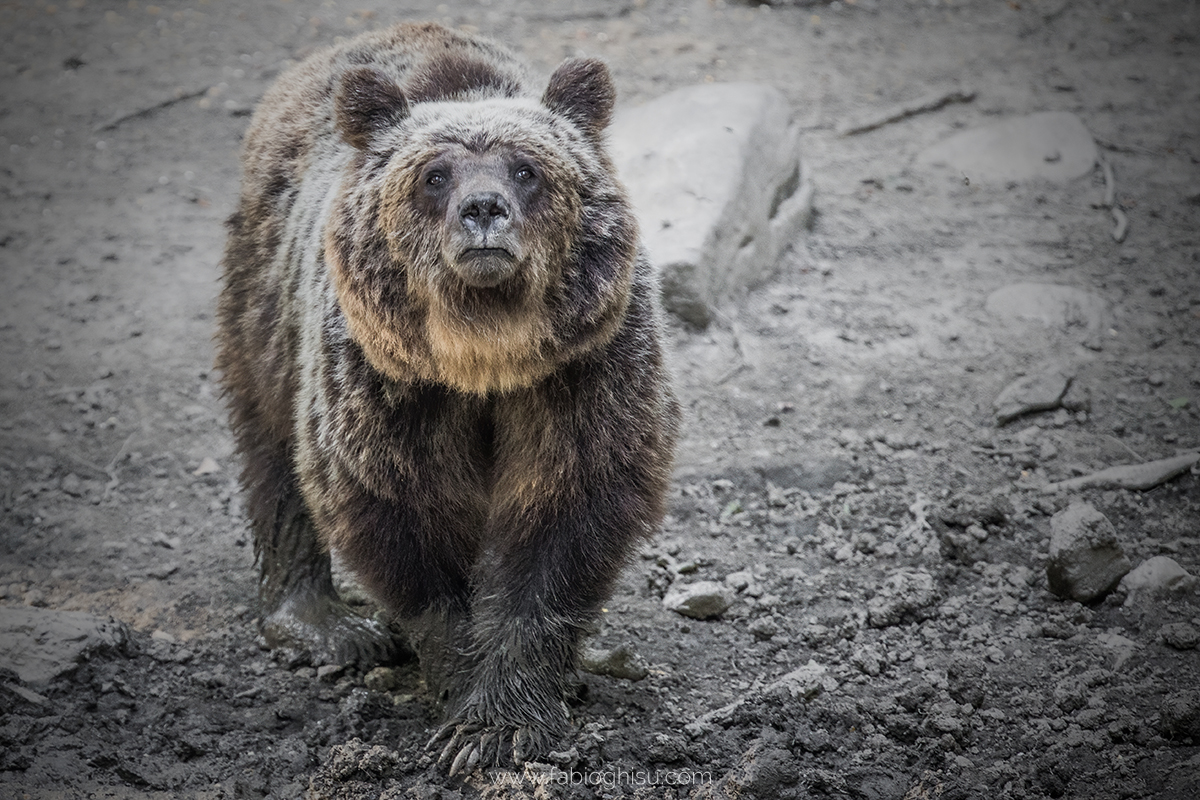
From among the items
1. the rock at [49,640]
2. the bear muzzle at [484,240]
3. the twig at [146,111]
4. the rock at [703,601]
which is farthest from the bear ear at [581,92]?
the twig at [146,111]

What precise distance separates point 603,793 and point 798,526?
235cm

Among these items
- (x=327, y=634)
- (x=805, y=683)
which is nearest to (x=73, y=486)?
(x=327, y=634)

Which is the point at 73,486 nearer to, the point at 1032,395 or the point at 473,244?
the point at 473,244

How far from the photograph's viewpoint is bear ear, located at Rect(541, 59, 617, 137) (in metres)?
4.43

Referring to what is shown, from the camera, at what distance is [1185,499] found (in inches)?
214

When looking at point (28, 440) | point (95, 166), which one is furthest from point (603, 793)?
point (95, 166)

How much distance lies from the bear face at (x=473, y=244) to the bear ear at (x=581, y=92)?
5.2 inches

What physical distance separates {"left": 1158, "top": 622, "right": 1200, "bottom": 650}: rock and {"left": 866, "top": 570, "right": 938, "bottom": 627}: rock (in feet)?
3.36

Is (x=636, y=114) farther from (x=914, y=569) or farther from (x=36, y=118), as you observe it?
(x=36, y=118)

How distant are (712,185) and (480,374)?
399 centimetres

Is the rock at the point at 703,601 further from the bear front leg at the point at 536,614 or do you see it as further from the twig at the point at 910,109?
the twig at the point at 910,109

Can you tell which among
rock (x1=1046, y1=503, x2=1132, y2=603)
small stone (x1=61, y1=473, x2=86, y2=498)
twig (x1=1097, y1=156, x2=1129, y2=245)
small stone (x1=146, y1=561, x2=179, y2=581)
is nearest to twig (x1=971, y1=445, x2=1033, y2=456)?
rock (x1=1046, y1=503, x2=1132, y2=603)

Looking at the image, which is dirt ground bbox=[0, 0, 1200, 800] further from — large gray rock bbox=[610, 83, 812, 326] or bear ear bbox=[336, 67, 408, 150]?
bear ear bbox=[336, 67, 408, 150]

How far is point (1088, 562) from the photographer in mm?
4844
